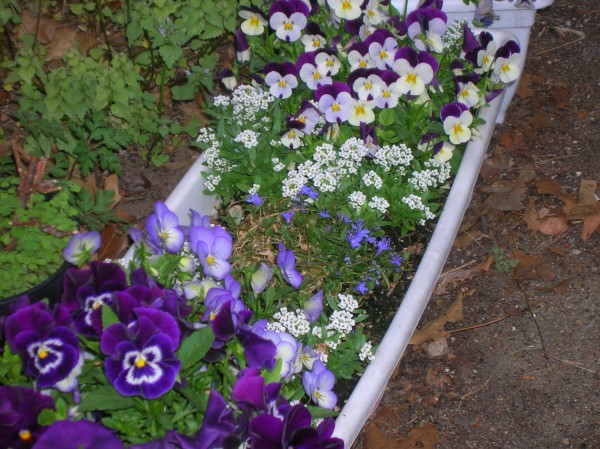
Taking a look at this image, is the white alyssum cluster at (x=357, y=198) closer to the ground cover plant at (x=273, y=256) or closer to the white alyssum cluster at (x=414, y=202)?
the ground cover plant at (x=273, y=256)

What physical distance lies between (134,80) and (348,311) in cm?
99

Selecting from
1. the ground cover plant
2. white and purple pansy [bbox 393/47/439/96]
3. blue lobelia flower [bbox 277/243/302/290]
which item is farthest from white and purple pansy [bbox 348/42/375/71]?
blue lobelia flower [bbox 277/243/302/290]

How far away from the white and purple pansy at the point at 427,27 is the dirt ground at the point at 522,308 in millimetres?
791

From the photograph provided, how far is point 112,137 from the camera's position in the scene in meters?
2.20

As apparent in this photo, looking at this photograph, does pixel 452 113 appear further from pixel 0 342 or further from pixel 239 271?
pixel 0 342

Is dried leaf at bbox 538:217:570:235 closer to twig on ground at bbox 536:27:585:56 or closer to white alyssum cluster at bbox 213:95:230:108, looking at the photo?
twig on ground at bbox 536:27:585:56

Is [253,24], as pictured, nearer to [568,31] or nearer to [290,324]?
[290,324]

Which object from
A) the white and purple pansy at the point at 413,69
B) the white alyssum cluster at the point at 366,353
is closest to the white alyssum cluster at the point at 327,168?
the white and purple pansy at the point at 413,69

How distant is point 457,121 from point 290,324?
2.50 ft

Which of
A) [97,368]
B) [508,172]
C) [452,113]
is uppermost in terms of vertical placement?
[97,368]

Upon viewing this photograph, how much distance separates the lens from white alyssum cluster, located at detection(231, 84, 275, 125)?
6.84 ft

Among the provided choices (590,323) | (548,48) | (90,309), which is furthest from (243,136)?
(548,48)

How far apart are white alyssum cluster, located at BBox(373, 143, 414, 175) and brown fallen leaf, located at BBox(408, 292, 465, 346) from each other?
0.56m

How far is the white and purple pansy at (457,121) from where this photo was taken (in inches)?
77.0
